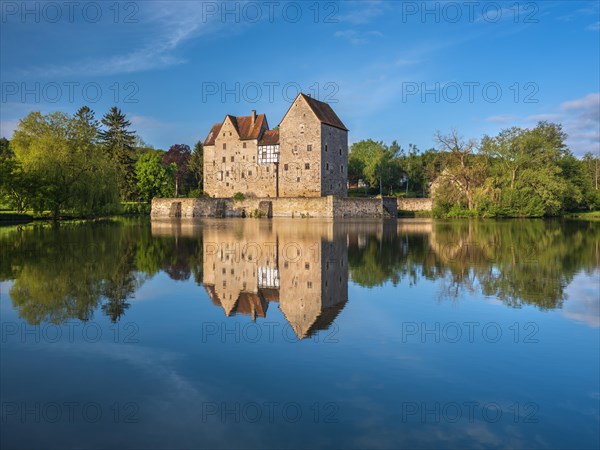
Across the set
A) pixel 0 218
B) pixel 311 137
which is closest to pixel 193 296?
pixel 0 218

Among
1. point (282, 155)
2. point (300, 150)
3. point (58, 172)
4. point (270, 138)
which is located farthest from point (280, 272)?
point (270, 138)

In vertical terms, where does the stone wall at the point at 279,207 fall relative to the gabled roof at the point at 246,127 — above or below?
below

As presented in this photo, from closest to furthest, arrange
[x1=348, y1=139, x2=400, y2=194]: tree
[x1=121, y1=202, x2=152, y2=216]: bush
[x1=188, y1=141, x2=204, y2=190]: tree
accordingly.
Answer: [x1=121, y1=202, x2=152, y2=216]: bush < [x1=348, y1=139, x2=400, y2=194]: tree < [x1=188, y1=141, x2=204, y2=190]: tree

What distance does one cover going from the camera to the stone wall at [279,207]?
56.2 meters

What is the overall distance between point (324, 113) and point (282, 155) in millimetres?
7636

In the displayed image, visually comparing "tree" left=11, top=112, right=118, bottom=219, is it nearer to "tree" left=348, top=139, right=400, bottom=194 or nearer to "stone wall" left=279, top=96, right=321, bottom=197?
"stone wall" left=279, top=96, right=321, bottom=197

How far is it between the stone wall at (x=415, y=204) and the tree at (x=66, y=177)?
35.6 meters

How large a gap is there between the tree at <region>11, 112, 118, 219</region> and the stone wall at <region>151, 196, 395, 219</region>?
46.8 ft

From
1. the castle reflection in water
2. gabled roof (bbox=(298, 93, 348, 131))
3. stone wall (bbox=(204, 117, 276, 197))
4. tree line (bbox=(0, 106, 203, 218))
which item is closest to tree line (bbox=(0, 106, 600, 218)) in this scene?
tree line (bbox=(0, 106, 203, 218))

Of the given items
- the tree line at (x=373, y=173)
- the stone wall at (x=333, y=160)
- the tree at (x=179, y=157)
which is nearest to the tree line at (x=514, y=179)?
the tree line at (x=373, y=173)

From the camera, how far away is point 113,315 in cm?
A: 891

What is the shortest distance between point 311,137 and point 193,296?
181 feet

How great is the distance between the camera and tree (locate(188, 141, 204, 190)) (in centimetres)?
9250

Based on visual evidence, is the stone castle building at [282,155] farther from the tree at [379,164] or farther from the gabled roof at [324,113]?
the tree at [379,164]
